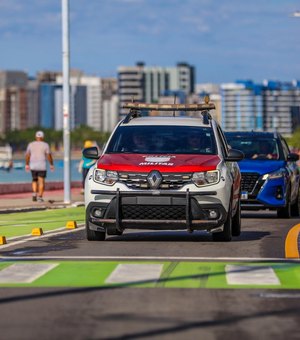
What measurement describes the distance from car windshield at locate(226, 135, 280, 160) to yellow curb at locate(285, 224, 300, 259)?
396 centimetres

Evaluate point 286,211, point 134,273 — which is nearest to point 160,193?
point 134,273

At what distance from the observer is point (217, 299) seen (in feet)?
34.1

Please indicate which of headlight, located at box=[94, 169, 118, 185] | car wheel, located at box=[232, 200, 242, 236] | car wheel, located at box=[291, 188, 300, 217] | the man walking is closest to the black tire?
car wheel, located at box=[232, 200, 242, 236]

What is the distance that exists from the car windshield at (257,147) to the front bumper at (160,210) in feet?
27.5

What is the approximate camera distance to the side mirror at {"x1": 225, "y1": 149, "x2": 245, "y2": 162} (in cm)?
1748

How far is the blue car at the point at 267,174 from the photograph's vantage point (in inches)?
945

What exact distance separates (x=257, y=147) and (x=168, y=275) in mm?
13307

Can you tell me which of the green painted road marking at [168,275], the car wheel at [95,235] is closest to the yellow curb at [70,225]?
the car wheel at [95,235]

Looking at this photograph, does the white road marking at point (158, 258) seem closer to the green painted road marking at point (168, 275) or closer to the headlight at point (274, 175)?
the green painted road marking at point (168, 275)

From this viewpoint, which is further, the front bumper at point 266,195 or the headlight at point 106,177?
the front bumper at point 266,195

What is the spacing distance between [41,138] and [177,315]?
22764 mm

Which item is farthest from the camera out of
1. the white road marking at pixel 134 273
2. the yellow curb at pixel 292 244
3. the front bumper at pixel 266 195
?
the front bumper at pixel 266 195

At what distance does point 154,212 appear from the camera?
54.6ft

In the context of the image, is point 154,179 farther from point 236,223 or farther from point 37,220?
point 37,220
